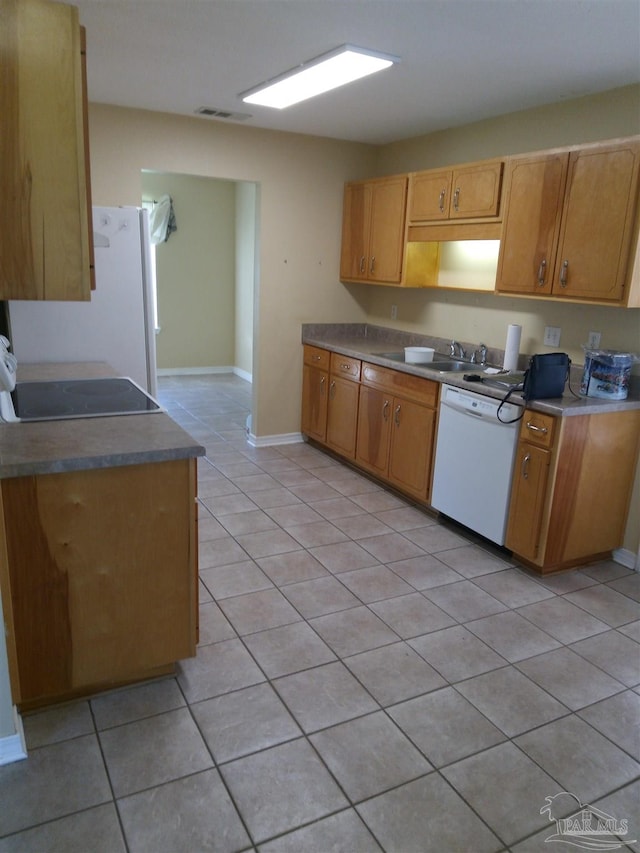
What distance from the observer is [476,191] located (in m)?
3.67

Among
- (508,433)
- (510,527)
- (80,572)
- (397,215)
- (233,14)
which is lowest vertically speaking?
(510,527)

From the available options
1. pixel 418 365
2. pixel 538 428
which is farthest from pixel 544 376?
pixel 418 365

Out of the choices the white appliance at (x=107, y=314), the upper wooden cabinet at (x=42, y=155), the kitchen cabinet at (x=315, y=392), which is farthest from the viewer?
the kitchen cabinet at (x=315, y=392)

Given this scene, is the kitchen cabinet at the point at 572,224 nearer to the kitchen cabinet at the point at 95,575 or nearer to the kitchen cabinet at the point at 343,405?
the kitchen cabinet at the point at 343,405

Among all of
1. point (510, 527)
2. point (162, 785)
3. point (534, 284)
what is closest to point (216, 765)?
point (162, 785)

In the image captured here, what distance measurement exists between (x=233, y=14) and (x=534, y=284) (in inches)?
77.2

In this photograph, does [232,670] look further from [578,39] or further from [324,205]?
[324,205]

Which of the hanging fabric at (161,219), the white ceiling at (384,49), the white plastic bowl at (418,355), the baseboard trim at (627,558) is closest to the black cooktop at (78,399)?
the white ceiling at (384,49)

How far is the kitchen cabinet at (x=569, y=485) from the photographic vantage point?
3.00 meters

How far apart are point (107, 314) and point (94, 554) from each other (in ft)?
6.69

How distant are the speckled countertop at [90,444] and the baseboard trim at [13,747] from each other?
769mm

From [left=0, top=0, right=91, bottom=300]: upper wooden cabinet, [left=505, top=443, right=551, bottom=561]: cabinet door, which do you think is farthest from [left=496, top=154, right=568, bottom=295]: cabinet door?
[left=0, top=0, right=91, bottom=300]: upper wooden cabinet

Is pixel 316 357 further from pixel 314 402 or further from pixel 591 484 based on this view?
pixel 591 484

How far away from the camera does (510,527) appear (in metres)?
3.25
